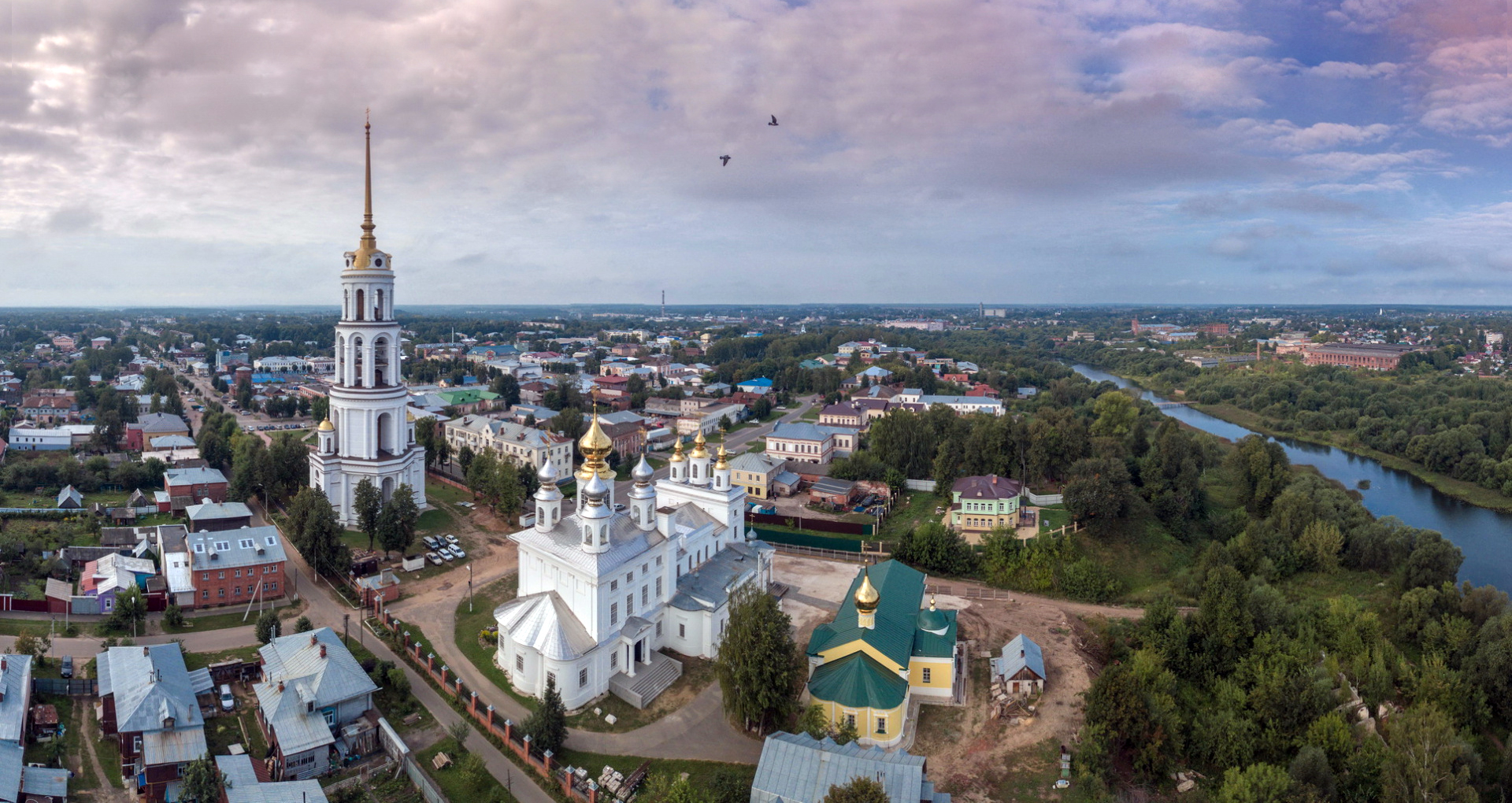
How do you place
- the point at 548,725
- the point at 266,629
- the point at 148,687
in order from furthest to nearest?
the point at 266,629
the point at 548,725
the point at 148,687

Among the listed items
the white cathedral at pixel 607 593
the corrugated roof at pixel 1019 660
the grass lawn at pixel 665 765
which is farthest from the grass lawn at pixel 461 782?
the corrugated roof at pixel 1019 660

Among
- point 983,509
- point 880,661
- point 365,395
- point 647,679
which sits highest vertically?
point 365,395

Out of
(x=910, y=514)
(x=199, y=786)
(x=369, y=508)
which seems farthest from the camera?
(x=910, y=514)

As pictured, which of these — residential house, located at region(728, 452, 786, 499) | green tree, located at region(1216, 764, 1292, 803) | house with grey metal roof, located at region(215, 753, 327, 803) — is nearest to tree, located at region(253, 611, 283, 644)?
house with grey metal roof, located at region(215, 753, 327, 803)

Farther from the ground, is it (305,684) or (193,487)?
(193,487)

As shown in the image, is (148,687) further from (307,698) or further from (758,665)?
(758,665)

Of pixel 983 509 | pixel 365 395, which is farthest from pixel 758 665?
pixel 365 395

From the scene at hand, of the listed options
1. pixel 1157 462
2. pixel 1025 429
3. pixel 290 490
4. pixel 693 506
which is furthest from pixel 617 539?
pixel 1157 462
